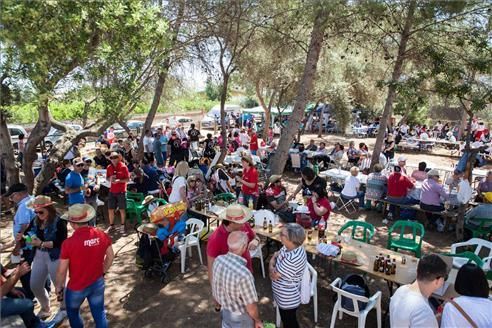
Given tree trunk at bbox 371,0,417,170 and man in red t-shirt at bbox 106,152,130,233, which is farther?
tree trunk at bbox 371,0,417,170

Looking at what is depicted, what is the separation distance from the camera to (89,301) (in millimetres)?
3646

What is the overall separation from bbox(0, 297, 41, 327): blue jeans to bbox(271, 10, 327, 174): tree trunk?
21.2 ft

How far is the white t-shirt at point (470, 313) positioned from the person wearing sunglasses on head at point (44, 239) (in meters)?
3.84

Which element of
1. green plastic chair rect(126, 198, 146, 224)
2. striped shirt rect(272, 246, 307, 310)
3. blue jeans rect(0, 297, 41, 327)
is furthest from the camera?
green plastic chair rect(126, 198, 146, 224)

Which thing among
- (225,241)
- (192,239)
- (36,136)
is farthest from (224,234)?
(36,136)

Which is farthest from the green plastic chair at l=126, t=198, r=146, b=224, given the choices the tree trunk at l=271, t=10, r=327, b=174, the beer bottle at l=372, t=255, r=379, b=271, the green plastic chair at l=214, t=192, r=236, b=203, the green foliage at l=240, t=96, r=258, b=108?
the green foliage at l=240, t=96, r=258, b=108

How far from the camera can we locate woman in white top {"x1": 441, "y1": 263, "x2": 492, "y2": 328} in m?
2.37

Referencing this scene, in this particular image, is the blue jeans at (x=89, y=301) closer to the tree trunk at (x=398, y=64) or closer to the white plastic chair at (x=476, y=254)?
the white plastic chair at (x=476, y=254)

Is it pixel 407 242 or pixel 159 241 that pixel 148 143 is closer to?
pixel 159 241

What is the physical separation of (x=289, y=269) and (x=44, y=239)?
274 cm

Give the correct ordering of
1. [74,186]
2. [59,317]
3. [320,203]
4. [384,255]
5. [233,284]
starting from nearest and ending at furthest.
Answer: [233,284] → [59,317] → [384,255] → [320,203] → [74,186]

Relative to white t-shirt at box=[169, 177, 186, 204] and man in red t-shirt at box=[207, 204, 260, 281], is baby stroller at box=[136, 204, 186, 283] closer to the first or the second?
white t-shirt at box=[169, 177, 186, 204]

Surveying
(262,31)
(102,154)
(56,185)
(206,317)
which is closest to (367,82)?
(262,31)

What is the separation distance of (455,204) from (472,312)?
6161 millimetres
